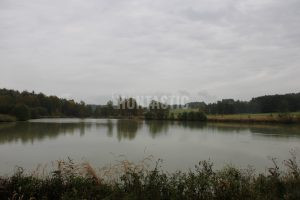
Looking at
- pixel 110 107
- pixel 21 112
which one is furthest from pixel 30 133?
pixel 110 107

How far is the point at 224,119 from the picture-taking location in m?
59.8

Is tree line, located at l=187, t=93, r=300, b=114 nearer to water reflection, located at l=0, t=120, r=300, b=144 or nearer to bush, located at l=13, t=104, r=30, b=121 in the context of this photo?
water reflection, located at l=0, t=120, r=300, b=144

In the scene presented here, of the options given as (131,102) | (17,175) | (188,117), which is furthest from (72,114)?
(17,175)

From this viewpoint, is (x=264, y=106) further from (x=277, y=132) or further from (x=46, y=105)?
(x=46, y=105)

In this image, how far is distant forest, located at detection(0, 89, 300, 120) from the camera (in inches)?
2475

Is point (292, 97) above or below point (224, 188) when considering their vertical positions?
above

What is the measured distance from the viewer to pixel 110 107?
95125 millimetres

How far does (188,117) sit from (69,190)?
62225 mm

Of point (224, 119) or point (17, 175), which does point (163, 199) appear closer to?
point (17, 175)

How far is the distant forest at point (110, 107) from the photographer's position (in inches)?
2475

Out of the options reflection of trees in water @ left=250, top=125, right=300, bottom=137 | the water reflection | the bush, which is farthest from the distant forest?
reflection of trees in water @ left=250, top=125, right=300, bottom=137

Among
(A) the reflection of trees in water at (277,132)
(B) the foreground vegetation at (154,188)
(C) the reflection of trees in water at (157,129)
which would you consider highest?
(B) the foreground vegetation at (154,188)

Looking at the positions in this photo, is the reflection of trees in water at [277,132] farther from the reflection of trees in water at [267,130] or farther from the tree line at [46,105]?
the tree line at [46,105]

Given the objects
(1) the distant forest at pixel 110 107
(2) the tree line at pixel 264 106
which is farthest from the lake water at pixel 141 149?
(2) the tree line at pixel 264 106
